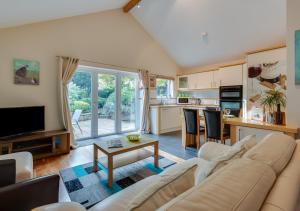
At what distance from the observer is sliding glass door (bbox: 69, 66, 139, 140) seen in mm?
4156

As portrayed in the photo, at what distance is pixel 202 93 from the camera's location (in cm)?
592

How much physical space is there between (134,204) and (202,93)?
571 cm

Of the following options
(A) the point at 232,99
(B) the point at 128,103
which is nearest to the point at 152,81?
(B) the point at 128,103

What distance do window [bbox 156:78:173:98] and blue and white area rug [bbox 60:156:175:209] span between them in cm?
332

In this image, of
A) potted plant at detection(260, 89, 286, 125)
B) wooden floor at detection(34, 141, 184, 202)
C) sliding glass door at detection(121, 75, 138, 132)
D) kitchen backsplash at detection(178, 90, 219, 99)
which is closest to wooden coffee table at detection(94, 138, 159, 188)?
wooden floor at detection(34, 141, 184, 202)

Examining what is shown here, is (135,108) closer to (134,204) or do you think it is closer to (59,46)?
(59,46)

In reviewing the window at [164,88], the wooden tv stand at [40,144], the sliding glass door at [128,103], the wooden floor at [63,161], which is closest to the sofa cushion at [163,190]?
the wooden floor at [63,161]

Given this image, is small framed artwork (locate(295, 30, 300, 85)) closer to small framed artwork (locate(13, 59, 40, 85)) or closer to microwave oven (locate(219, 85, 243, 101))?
microwave oven (locate(219, 85, 243, 101))

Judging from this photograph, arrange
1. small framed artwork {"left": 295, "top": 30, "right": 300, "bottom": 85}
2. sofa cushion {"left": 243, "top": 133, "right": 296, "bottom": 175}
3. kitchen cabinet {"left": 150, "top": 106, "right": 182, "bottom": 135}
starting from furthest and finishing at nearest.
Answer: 1. kitchen cabinet {"left": 150, "top": 106, "right": 182, "bottom": 135}
2. small framed artwork {"left": 295, "top": 30, "right": 300, "bottom": 85}
3. sofa cushion {"left": 243, "top": 133, "right": 296, "bottom": 175}

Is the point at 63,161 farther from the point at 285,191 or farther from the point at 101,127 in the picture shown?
the point at 285,191

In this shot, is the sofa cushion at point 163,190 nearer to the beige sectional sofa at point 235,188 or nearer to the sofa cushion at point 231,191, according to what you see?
the beige sectional sofa at point 235,188

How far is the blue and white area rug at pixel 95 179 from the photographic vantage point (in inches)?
74.8

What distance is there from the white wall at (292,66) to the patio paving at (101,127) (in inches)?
159

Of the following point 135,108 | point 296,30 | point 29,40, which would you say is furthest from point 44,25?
point 296,30
